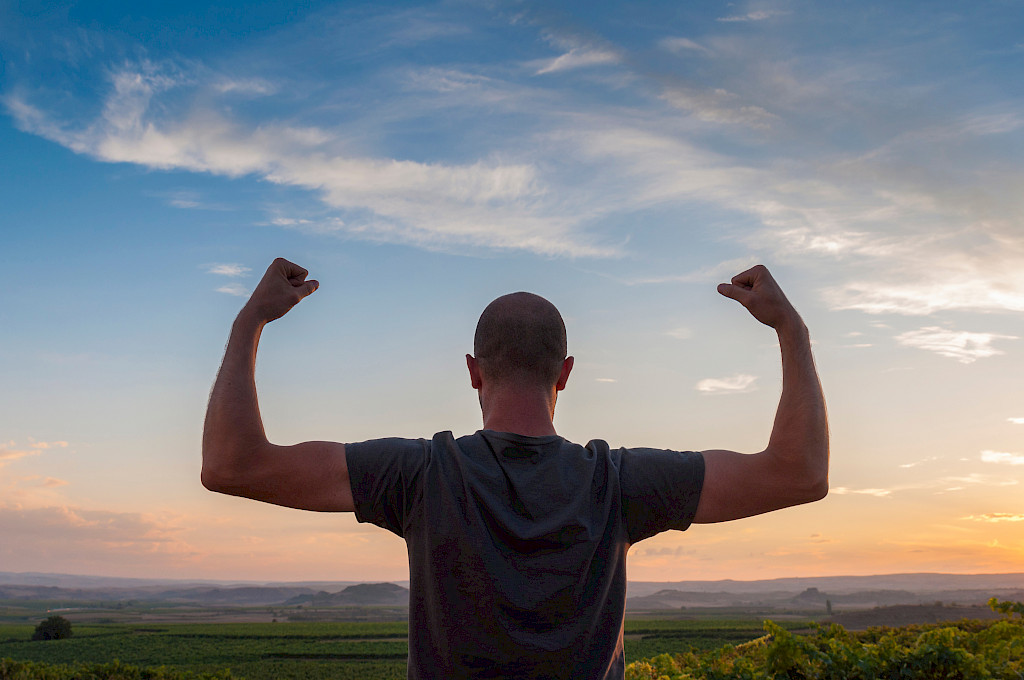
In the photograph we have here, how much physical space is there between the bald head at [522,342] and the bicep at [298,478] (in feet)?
1.73

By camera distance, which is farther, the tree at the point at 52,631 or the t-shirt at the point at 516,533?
the tree at the point at 52,631

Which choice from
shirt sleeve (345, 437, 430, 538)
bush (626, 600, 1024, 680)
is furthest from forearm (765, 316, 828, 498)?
bush (626, 600, 1024, 680)

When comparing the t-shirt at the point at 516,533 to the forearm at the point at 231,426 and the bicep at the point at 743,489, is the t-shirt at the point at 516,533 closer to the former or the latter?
the bicep at the point at 743,489

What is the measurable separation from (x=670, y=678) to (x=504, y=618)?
187 inches

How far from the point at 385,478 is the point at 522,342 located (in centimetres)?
56

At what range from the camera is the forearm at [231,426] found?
196 centimetres

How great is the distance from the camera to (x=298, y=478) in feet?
Answer: 6.52

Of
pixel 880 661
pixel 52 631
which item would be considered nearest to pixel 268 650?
pixel 52 631

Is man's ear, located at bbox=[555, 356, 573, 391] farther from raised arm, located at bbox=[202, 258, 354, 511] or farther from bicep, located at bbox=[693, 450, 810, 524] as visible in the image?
raised arm, located at bbox=[202, 258, 354, 511]

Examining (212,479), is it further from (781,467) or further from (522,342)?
(781,467)

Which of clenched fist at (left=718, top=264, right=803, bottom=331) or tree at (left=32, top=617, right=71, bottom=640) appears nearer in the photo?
clenched fist at (left=718, top=264, right=803, bottom=331)

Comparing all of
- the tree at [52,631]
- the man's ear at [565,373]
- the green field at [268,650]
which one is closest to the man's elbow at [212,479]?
the man's ear at [565,373]

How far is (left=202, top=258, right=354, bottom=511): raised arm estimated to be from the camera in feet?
6.46

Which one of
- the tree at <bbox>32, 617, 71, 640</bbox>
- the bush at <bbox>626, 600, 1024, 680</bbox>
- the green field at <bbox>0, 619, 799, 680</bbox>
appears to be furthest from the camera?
the tree at <bbox>32, 617, 71, 640</bbox>
